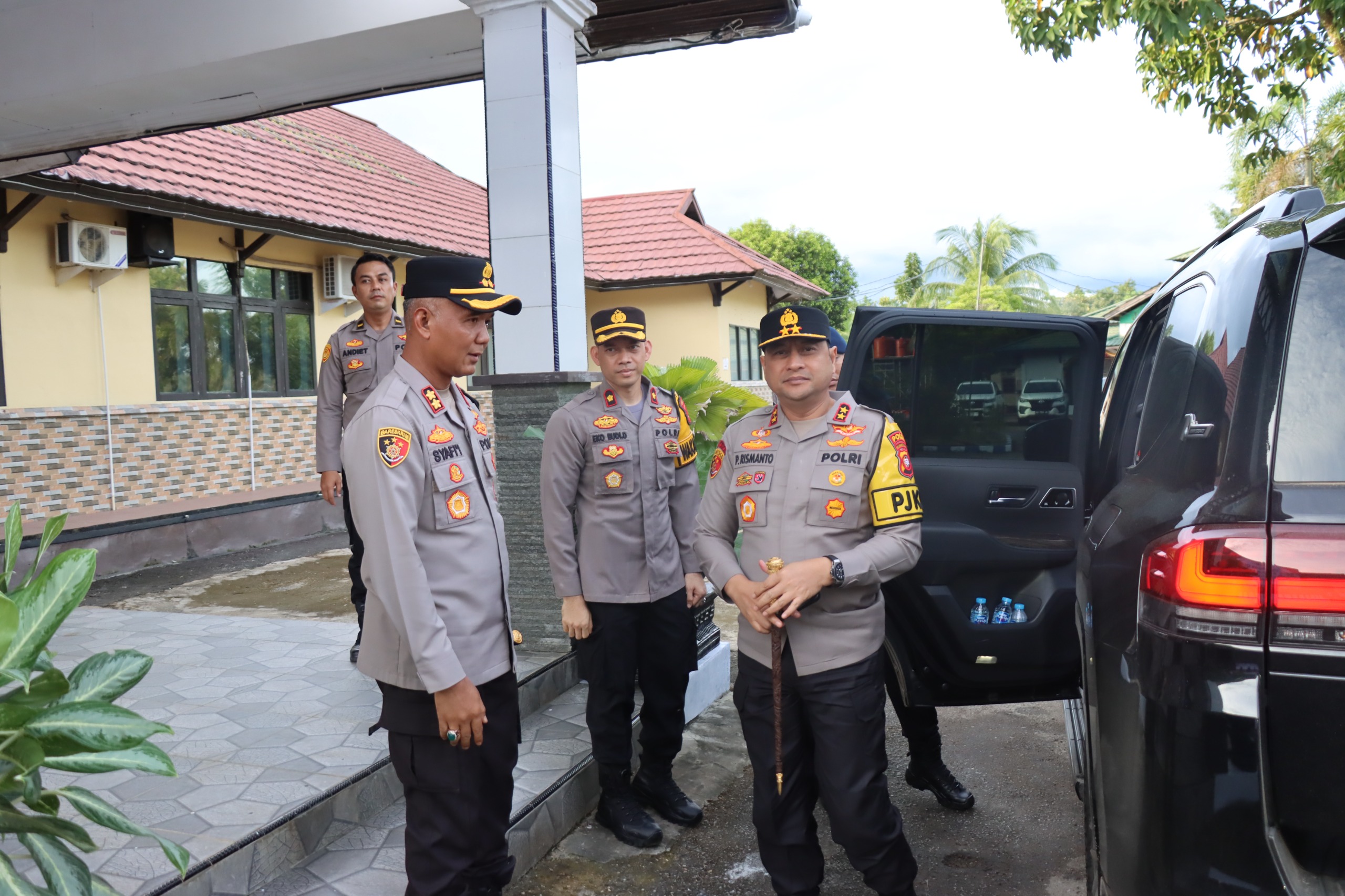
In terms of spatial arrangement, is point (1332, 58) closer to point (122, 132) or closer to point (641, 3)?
point (641, 3)

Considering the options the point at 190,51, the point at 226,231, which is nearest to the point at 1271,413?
the point at 190,51

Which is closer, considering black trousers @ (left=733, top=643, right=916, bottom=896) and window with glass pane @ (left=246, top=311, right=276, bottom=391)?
black trousers @ (left=733, top=643, right=916, bottom=896)

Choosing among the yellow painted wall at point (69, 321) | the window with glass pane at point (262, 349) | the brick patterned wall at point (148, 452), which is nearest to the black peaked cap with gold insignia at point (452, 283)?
the brick patterned wall at point (148, 452)

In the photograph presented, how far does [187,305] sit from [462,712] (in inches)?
335

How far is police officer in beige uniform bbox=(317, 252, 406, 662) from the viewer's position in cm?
439

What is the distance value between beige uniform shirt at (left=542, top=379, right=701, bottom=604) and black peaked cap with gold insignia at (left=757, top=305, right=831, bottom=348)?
0.87 metres

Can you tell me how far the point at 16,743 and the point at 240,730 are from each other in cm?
287

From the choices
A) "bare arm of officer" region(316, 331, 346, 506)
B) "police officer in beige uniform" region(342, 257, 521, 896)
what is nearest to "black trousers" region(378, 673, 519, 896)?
"police officer in beige uniform" region(342, 257, 521, 896)

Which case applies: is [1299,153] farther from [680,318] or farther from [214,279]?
[214,279]

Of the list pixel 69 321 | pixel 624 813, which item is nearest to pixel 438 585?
pixel 624 813

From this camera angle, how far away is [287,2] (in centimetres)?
496

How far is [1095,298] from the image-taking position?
78.6 metres

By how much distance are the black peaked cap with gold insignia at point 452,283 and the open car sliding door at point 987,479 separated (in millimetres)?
1353

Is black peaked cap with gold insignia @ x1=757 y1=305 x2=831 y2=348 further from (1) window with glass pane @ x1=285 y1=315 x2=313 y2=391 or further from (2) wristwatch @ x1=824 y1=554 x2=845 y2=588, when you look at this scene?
(1) window with glass pane @ x1=285 y1=315 x2=313 y2=391
